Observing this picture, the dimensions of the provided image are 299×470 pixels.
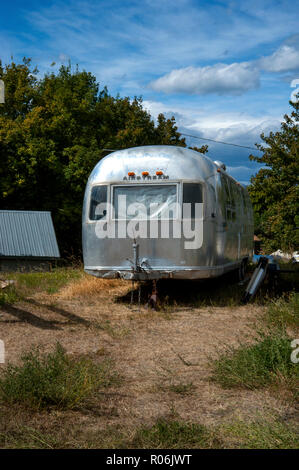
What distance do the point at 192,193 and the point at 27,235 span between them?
35.6 feet

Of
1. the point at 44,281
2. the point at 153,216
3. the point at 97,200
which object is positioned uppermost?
the point at 97,200

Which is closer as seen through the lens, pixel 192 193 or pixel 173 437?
pixel 173 437

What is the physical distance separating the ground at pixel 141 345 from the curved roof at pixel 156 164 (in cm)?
253

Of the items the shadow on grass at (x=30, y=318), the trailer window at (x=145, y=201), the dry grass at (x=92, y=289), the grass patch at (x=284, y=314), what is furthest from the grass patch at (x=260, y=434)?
the dry grass at (x=92, y=289)

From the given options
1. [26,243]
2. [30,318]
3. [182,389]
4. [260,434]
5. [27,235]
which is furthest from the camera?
[27,235]

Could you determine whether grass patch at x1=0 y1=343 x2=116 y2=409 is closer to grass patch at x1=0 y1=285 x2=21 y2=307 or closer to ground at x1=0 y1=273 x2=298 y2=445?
ground at x1=0 y1=273 x2=298 y2=445

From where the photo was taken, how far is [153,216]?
1002 centimetres

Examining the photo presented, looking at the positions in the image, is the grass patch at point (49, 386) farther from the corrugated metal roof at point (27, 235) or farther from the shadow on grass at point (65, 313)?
the corrugated metal roof at point (27, 235)

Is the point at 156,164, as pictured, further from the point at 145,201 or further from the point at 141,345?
the point at 141,345

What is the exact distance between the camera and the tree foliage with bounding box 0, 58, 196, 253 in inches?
1016

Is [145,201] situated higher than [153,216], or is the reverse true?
[145,201]

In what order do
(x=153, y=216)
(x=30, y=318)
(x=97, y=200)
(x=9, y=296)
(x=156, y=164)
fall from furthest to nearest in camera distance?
(x=97, y=200)
(x=156, y=164)
(x=153, y=216)
(x=9, y=296)
(x=30, y=318)

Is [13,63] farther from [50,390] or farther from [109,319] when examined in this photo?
[50,390]

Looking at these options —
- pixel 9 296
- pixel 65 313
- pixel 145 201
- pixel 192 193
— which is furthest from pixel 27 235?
pixel 192 193
